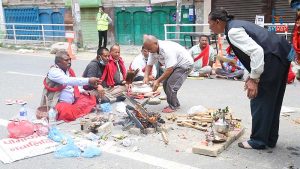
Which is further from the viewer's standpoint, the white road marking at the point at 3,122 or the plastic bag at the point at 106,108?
the plastic bag at the point at 106,108

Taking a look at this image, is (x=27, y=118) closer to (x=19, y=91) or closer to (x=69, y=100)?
(x=69, y=100)

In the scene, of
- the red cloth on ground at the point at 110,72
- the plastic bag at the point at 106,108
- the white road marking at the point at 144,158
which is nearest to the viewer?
the white road marking at the point at 144,158

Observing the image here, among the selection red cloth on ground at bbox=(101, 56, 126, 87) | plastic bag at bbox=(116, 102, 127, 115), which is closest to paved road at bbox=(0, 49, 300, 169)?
plastic bag at bbox=(116, 102, 127, 115)

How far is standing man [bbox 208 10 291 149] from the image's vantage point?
4.05m

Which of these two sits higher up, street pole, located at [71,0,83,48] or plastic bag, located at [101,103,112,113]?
street pole, located at [71,0,83,48]

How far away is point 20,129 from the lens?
524 centimetres

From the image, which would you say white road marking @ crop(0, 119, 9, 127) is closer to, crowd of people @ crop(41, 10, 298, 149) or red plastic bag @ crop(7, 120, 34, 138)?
crowd of people @ crop(41, 10, 298, 149)

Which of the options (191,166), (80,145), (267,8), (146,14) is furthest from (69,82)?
(146,14)

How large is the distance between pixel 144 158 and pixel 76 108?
2130 mm

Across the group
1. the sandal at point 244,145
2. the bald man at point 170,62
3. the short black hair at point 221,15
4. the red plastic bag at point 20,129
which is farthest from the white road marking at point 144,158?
the short black hair at point 221,15

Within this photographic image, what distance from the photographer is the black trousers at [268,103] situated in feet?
13.6

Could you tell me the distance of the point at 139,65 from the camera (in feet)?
27.5

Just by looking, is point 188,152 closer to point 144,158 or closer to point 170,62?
point 144,158

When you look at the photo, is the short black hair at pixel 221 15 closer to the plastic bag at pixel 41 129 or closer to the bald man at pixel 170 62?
the bald man at pixel 170 62
